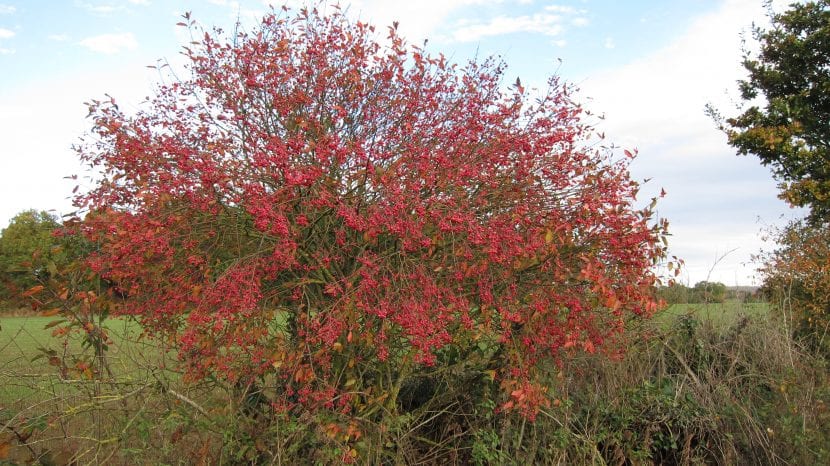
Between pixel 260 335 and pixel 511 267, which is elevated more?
pixel 511 267

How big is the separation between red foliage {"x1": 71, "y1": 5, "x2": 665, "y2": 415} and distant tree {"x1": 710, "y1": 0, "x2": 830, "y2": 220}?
35.9 ft

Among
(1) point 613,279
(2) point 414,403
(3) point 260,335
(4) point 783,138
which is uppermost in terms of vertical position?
(4) point 783,138

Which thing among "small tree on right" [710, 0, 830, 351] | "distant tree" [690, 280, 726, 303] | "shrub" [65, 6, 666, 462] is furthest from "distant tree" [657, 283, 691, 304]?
"small tree on right" [710, 0, 830, 351]

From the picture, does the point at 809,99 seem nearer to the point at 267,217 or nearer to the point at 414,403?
the point at 414,403

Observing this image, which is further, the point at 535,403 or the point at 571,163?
the point at 571,163

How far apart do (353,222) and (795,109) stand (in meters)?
13.6

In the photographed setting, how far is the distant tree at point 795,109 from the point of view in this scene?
13.6 meters

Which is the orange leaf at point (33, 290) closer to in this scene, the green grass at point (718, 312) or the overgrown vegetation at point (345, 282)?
the overgrown vegetation at point (345, 282)

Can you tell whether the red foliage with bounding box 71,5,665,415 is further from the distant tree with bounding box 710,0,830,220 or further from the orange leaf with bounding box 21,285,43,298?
the distant tree with bounding box 710,0,830,220

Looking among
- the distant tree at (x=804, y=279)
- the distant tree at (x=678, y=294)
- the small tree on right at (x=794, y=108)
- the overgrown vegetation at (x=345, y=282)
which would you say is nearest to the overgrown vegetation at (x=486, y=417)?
the overgrown vegetation at (x=345, y=282)

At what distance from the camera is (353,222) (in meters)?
3.95

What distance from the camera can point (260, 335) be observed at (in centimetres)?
423

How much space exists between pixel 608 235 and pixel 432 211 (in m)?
1.25

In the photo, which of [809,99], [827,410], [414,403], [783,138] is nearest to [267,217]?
[414,403]
